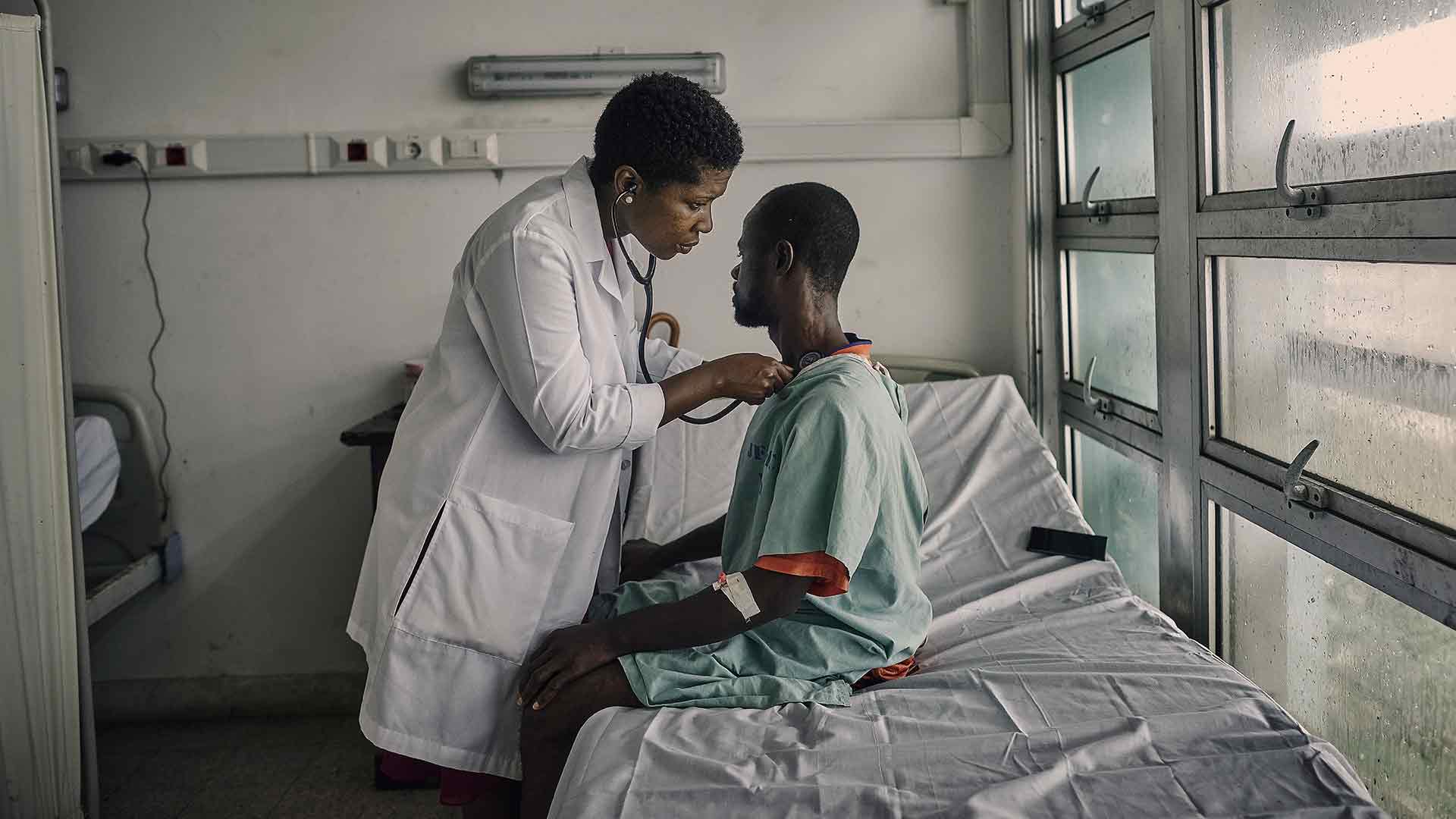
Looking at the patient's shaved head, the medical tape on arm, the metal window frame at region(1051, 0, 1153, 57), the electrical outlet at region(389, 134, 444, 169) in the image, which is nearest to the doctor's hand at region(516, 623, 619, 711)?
the medical tape on arm

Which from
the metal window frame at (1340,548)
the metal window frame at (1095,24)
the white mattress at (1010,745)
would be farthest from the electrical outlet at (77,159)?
the metal window frame at (1340,548)

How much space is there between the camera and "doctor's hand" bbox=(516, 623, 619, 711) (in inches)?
59.7

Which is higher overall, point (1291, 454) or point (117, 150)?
point (117, 150)

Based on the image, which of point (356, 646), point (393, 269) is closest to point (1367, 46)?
point (393, 269)

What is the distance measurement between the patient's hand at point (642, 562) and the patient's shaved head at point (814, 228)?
2.03 ft

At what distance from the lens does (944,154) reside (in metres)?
2.86

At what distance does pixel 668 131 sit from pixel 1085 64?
137 centimetres

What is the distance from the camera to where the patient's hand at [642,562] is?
2037mm

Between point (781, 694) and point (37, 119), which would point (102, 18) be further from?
point (781, 694)

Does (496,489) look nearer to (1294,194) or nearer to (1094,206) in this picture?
(1294,194)

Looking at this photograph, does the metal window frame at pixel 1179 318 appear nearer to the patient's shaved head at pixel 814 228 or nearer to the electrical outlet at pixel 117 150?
the patient's shaved head at pixel 814 228

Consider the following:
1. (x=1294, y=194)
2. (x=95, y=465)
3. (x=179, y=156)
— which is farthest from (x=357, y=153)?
(x=1294, y=194)

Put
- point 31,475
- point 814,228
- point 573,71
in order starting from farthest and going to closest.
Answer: point 573,71, point 31,475, point 814,228

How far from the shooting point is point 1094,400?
2.51 metres
